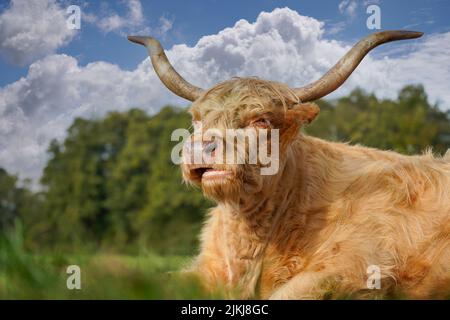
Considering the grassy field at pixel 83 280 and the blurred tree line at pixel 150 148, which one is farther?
the blurred tree line at pixel 150 148

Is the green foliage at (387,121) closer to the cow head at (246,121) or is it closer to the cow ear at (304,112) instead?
the cow head at (246,121)

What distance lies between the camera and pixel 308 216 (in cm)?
583

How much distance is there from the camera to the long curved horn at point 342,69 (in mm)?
5988

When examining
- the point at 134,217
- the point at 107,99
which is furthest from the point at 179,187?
the point at 107,99

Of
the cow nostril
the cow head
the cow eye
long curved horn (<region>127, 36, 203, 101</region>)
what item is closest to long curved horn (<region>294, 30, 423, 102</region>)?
the cow head

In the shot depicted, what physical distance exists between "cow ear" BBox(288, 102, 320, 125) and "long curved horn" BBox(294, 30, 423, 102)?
0.23 m

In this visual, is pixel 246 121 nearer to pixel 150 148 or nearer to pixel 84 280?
pixel 84 280

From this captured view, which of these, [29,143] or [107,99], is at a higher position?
[107,99]

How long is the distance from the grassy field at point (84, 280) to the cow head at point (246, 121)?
1.65m

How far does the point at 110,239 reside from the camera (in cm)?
375

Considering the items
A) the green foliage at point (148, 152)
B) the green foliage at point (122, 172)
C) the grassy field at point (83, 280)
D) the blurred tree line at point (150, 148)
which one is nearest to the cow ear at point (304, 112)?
the grassy field at point (83, 280)

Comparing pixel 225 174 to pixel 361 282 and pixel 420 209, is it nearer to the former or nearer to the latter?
pixel 361 282

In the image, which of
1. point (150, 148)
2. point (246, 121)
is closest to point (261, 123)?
point (246, 121)
